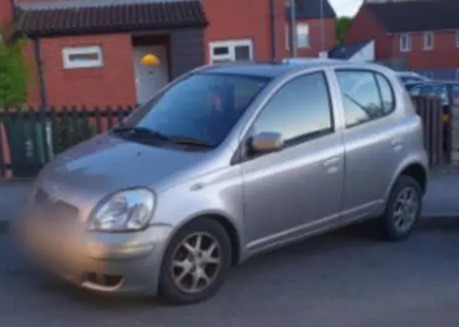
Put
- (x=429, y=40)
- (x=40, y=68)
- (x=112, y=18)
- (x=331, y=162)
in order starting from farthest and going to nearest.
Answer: (x=429, y=40)
(x=112, y=18)
(x=40, y=68)
(x=331, y=162)

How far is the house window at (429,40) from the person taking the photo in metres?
51.6

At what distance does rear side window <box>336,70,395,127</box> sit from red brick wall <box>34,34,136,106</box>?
37.6 feet

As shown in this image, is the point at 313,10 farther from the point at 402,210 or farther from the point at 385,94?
the point at 402,210

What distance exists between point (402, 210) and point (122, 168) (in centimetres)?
278

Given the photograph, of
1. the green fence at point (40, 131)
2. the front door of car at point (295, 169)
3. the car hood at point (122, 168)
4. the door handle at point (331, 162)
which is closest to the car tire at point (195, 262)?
the front door of car at point (295, 169)

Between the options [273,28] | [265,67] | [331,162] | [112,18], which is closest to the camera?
[331,162]

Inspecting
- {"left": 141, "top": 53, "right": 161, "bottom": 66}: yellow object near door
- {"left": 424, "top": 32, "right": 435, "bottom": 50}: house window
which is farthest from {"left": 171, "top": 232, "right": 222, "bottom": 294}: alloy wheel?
{"left": 424, "top": 32, "right": 435, "bottom": 50}: house window

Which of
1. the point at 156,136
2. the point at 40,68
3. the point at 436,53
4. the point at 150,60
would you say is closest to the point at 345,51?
the point at 436,53

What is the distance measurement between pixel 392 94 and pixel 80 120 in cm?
435

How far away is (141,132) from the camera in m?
4.95

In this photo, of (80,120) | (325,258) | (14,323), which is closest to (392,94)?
(325,258)

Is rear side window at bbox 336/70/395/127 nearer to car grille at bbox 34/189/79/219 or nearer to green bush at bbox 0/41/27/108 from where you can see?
car grille at bbox 34/189/79/219

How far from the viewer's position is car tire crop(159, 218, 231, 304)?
423cm

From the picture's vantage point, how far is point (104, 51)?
53.9 feet
